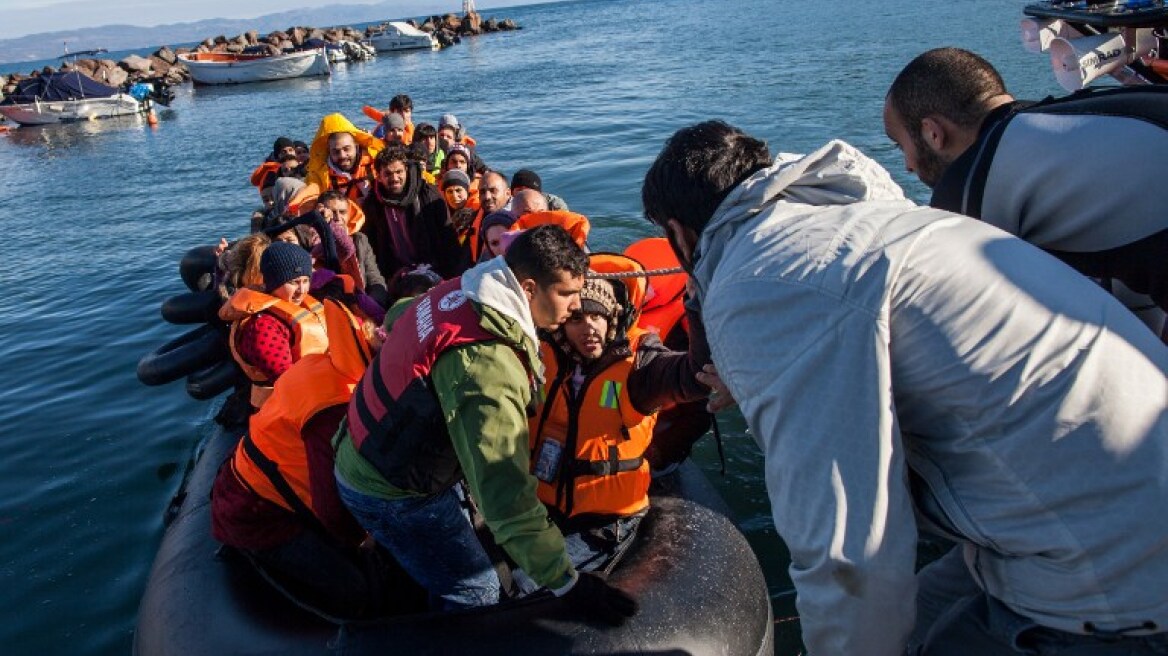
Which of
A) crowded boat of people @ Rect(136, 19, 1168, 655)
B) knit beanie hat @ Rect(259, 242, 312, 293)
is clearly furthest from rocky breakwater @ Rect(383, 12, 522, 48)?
crowded boat of people @ Rect(136, 19, 1168, 655)

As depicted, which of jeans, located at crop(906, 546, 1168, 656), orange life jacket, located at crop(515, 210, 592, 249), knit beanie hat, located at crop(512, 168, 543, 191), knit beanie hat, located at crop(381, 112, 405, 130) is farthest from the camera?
knit beanie hat, located at crop(381, 112, 405, 130)

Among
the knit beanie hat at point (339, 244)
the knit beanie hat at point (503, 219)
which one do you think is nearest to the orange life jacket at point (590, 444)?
the knit beanie hat at point (503, 219)

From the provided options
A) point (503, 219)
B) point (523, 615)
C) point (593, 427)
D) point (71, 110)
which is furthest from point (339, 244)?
point (71, 110)

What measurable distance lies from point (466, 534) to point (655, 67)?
27.5 m

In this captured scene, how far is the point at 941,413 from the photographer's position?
1.44 m

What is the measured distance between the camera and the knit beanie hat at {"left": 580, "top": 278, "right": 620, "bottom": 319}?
325cm

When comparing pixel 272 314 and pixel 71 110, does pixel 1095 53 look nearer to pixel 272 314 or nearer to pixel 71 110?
pixel 272 314

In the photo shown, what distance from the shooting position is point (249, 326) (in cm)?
430

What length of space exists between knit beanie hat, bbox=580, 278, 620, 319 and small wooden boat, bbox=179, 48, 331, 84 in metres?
41.1

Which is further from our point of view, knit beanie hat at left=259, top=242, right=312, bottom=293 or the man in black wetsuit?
knit beanie hat at left=259, top=242, right=312, bottom=293

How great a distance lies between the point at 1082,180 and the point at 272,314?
3702 mm

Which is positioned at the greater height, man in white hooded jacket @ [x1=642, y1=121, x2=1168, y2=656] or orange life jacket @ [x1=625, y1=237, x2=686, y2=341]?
man in white hooded jacket @ [x1=642, y1=121, x2=1168, y2=656]

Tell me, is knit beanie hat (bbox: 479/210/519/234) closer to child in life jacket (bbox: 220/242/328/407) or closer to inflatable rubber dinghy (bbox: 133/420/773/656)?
child in life jacket (bbox: 220/242/328/407)

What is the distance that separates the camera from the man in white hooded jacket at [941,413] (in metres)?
1.37
